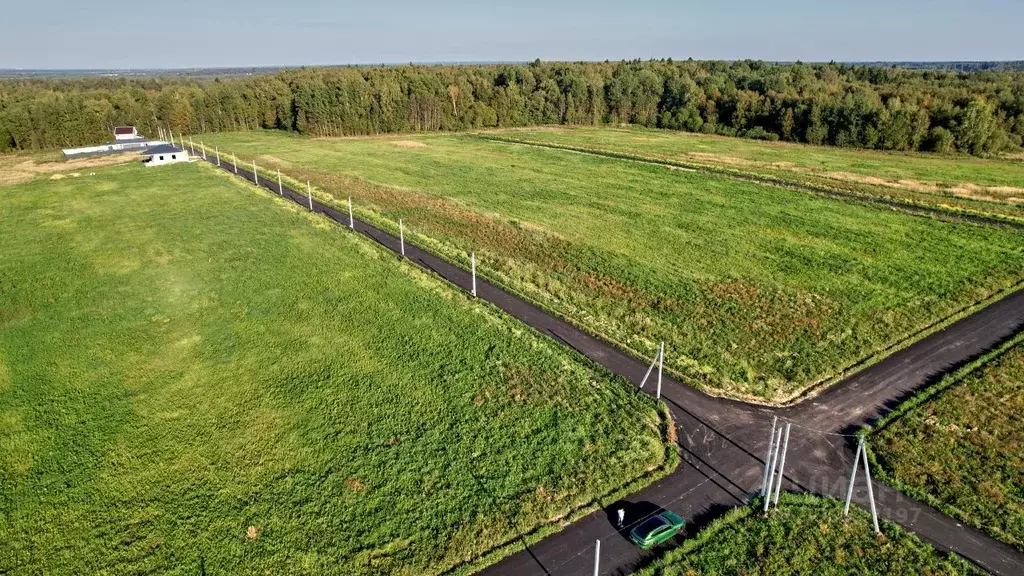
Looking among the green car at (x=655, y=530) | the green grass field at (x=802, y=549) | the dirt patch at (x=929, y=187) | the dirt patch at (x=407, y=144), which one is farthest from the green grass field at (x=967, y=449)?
the dirt patch at (x=407, y=144)

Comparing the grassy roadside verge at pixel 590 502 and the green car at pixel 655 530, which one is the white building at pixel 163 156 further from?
the green car at pixel 655 530

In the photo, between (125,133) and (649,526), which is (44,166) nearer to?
(125,133)

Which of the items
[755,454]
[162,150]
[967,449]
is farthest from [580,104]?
[755,454]

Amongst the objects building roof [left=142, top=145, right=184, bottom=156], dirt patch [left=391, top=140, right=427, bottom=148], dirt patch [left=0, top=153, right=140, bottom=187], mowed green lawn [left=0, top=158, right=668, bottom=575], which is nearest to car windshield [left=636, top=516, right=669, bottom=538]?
mowed green lawn [left=0, top=158, right=668, bottom=575]

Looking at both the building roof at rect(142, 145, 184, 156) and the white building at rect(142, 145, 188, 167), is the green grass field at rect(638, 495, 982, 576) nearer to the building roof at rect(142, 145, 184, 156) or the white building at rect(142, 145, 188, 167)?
the white building at rect(142, 145, 188, 167)

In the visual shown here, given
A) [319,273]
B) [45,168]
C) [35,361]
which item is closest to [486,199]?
[319,273]

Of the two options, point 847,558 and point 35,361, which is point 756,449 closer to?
point 847,558
